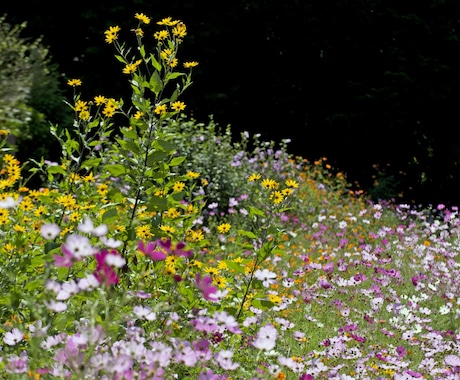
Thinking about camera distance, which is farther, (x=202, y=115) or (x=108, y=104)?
(x=202, y=115)

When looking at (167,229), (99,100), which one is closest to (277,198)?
(167,229)

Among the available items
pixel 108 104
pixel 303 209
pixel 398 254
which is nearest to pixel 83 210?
pixel 108 104

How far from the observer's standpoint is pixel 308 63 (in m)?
12.1

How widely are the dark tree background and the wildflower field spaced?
578 cm

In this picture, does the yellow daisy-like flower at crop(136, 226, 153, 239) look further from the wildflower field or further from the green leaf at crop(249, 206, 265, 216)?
the green leaf at crop(249, 206, 265, 216)

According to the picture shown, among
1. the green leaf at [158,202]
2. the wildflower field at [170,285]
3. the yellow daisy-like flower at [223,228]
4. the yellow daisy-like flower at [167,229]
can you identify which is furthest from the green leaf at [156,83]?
the yellow daisy-like flower at [223,228]

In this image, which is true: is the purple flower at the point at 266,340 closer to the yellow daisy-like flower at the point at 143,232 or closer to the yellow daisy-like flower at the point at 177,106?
the yellow daisy-like flower at the point at 143,232

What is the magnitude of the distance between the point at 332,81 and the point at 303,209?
5604 millimetres

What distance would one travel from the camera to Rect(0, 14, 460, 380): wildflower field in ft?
5.92

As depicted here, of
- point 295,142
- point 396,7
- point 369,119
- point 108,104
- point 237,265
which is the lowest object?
point 295,142

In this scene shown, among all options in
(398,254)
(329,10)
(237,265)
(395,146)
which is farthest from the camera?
(329,10)

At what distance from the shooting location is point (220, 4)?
12219 millimetres

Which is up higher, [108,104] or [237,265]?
[108,104]

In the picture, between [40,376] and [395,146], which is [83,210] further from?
[395,146]
